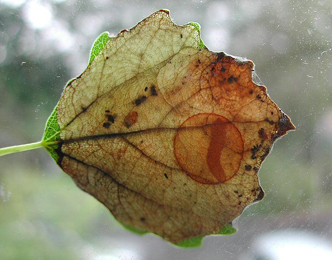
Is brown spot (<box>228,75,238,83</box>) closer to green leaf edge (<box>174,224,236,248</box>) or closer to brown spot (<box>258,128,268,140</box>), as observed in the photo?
brown spot (<box>258,128,268,140</box>)

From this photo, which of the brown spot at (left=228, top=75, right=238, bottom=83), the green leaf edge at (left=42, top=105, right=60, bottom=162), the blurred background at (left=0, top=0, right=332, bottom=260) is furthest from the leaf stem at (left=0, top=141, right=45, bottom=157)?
the brown spot at (left=228, top=75, right=238, bottom=83)

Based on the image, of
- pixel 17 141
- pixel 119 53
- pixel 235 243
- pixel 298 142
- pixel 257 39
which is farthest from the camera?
pixel 17 141

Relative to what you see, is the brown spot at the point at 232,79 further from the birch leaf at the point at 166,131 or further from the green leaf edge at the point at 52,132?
the green leaf edge at the point at 52,132

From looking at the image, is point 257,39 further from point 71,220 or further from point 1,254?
point 1,254

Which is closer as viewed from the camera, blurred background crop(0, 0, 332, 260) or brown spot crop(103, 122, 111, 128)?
brown spot crop(103, 122, 111, 128)

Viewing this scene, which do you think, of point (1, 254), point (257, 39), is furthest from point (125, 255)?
point (257, 39)

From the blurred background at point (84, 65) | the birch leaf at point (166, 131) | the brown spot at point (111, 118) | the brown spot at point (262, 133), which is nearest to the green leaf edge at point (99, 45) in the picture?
the birch leaf at point (166, 131)
